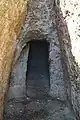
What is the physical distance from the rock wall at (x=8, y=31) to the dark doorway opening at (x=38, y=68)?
1355mm

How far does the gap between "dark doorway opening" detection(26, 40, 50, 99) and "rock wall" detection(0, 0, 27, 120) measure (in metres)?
1.35

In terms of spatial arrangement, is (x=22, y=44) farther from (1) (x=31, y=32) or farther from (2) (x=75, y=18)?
(2) (x=75, y=18)

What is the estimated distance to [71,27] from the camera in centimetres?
296

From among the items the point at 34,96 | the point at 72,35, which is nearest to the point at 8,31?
the point at 72,35

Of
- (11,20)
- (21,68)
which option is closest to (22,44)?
(21,68)

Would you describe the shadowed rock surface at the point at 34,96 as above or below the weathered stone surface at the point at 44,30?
below

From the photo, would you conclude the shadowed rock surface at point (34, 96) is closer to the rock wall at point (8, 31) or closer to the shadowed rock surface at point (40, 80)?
the shadowed rock surface at point (40, 80)

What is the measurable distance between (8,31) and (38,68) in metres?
1.81

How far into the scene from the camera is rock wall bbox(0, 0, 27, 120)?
281 centimetres

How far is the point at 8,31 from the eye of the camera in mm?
2926

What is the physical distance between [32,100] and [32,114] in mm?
Answer: 411

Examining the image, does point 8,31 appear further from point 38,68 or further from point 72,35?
point 38,68

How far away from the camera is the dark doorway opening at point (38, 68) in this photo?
4.53 meters

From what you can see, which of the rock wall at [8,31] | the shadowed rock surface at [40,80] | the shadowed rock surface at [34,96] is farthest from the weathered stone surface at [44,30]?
the rock wall at [8,31]
